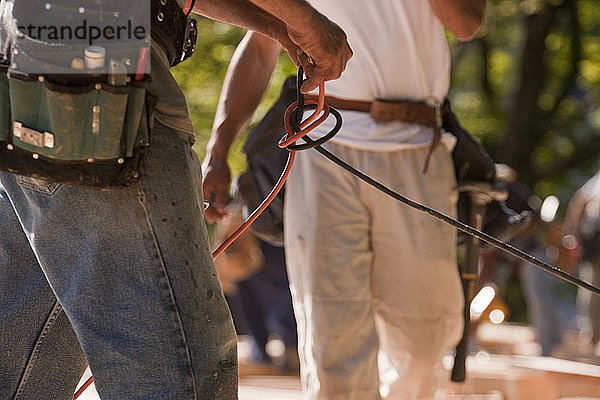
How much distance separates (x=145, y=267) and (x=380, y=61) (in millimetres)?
1675

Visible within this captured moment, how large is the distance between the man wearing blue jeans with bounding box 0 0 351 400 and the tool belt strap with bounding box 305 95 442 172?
1.27m

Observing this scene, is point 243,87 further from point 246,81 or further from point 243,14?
point 243,14

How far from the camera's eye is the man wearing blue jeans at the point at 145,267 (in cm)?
200

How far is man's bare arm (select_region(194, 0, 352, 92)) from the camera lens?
2.22 m

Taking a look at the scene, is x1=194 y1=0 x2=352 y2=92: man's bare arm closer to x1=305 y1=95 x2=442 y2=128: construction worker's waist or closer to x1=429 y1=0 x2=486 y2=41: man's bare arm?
x1=305 y1=95 x2=442 y2=128: construction worker's waist

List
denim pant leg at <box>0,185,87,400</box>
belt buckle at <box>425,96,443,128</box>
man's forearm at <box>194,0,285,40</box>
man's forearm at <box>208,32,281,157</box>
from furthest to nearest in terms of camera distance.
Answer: man's forearm at <box>208,32,281,157</box>
belt buckle at <box>425,96,443,128</box>
man's forearm at <box>194,0,285,40</box>
denim pant leg at <box>0,185,87,400</box>

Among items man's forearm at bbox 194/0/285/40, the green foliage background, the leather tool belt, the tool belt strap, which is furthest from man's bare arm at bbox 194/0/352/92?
the green foliage background

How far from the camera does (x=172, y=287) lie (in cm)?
202

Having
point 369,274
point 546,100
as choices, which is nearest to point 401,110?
point 369,274

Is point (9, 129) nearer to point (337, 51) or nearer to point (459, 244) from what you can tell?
point (337, 51)

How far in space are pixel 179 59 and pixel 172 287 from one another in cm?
60

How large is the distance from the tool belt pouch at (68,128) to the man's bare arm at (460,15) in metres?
1.71

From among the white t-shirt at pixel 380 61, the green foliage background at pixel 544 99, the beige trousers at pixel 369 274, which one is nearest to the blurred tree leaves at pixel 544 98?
the green foliage background at pixel 544 99

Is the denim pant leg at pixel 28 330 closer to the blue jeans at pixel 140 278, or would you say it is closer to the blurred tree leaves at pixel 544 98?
the blue jeans at pixel 140 278
